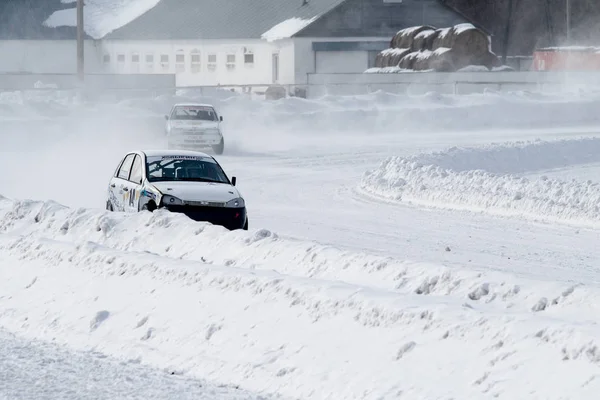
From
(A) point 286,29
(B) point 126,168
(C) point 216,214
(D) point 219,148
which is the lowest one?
(D) point 219,148

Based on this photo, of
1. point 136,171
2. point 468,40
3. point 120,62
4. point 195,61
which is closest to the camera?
point 136,171

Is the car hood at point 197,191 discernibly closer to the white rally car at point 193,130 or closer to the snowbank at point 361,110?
the white rally car at point 193,130

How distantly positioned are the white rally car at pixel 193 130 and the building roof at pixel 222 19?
33.3 metres

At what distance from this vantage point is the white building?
67.4 meters

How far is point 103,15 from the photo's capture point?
8119cm

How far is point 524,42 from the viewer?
94688 millimetres

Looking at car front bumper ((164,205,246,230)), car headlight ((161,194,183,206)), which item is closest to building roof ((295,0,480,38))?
car front bumper ((164,205,246,230))

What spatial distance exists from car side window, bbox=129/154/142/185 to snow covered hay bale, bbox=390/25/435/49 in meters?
47.8

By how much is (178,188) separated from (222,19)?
190 feet

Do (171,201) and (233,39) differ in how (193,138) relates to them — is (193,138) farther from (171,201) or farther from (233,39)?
(233,39)

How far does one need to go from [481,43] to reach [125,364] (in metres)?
56.3

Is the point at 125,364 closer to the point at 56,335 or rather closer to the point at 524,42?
the point at 56,335

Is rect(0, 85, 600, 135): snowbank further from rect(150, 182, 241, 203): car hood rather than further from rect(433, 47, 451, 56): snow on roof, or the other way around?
rect(150, 182, 241, 203): car hood

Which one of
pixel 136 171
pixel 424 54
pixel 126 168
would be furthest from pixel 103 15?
pixel 136 171
